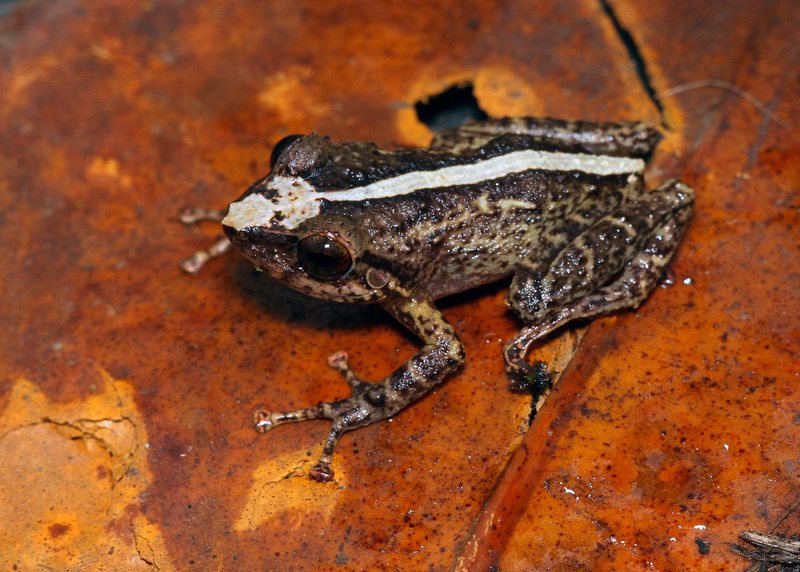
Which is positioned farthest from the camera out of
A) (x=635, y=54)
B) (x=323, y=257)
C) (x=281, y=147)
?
(x=635, y=54)

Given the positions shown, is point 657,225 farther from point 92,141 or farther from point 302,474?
point 92,141

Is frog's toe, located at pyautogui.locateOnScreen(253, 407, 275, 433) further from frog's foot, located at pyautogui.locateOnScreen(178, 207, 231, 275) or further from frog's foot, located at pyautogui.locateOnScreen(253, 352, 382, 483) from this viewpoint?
frog's foot, located at pyautogui.locateOnScreen(178, 207, 231, 275)

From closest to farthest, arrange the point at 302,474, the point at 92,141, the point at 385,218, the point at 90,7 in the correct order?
1. the point at 302,474
2. the point at 385,218
3. the point at 92,141
4. the point at 90,7

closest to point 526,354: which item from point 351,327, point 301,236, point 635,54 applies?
point 351,327

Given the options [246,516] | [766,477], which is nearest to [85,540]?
[246,516]

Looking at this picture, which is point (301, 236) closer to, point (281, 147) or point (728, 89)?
point (281, 147)

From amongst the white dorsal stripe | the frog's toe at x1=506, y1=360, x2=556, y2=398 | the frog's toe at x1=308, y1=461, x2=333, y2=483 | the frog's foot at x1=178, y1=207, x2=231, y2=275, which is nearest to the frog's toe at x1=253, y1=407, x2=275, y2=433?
the frog's toe at x1=308, y1=461, x2=333, y2=483

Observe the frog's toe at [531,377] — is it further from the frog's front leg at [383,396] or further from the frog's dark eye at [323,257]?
the frog's dark eye at [323,257]
